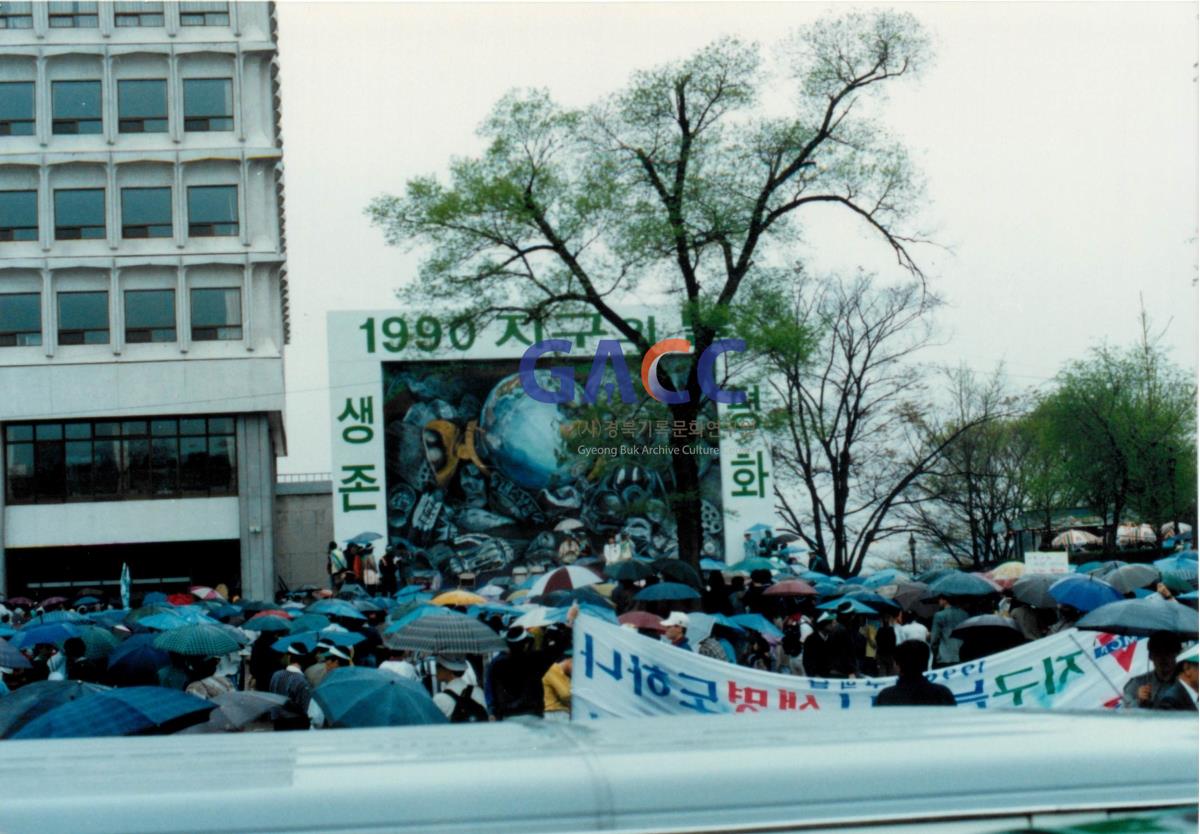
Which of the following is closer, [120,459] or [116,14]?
[116,14]

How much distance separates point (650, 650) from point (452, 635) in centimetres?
215

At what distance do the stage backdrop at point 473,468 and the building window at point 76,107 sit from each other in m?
11.4

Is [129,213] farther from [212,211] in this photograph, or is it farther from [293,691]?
[293,691]

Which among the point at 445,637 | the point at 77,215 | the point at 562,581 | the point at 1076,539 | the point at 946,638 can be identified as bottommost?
the point at 1076,539

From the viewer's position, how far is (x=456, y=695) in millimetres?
9758

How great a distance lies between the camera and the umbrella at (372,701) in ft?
23.7

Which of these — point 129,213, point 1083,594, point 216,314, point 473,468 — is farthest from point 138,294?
point 1083,594

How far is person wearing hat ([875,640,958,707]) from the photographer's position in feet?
22.3

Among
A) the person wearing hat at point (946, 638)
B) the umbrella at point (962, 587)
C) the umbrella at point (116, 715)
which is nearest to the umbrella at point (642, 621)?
the person wearing hat at point (946, 638)

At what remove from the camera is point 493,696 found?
1073cm

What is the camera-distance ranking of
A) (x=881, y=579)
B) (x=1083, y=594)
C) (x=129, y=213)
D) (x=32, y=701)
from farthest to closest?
(x=129, y=213) → (x=881, y=579) → (x=1083, y=594) → (x=32, y=701)

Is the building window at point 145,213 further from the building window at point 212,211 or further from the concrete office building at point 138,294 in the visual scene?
the building window at point 212,211

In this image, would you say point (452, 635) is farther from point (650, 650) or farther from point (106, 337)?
point (106, 337)

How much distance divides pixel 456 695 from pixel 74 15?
33.2 meters
